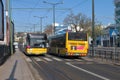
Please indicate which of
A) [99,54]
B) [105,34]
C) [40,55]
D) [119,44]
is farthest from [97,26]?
[99,54]

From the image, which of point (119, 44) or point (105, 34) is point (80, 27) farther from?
point (105, 34)

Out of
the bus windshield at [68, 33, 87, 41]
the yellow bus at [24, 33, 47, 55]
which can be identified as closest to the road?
the bus windshield at [68, 33, 87, 41]

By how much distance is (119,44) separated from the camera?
11694 cm

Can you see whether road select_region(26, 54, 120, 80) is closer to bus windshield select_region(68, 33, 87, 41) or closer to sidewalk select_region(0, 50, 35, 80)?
sidewalk select_region(0, 50, 35, 80)

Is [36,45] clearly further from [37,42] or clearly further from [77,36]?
[77,36]

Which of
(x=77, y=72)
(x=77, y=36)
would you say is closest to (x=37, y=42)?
(x=77, y=36)

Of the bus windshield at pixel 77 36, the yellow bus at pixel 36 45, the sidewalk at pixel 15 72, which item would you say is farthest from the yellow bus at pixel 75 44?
the sidewalk at pixel 15 72

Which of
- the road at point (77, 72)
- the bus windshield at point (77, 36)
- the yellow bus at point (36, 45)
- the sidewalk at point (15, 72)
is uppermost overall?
the bus windshield at point (77, 36)

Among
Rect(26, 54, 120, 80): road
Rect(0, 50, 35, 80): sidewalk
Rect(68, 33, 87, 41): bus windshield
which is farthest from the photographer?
Rect(68, 33, 87, 41): bus windshield

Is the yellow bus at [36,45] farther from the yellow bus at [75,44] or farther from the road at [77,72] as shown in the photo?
the road at [77,72]

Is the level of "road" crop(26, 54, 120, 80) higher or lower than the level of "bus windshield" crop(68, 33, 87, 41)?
lower

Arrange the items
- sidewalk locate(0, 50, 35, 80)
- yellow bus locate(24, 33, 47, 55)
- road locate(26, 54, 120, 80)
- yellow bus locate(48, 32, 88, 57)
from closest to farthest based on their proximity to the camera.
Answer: sidewalk locate(0, 50, 35, 80), road locate(26, 54, 120, 80), yellow bus locate(48, 32, 88, 57), yellow bus locate(24, 33, 47, 55)

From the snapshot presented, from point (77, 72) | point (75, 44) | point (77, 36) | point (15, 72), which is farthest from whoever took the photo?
point (77, 36)

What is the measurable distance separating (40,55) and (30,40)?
4926 mm
